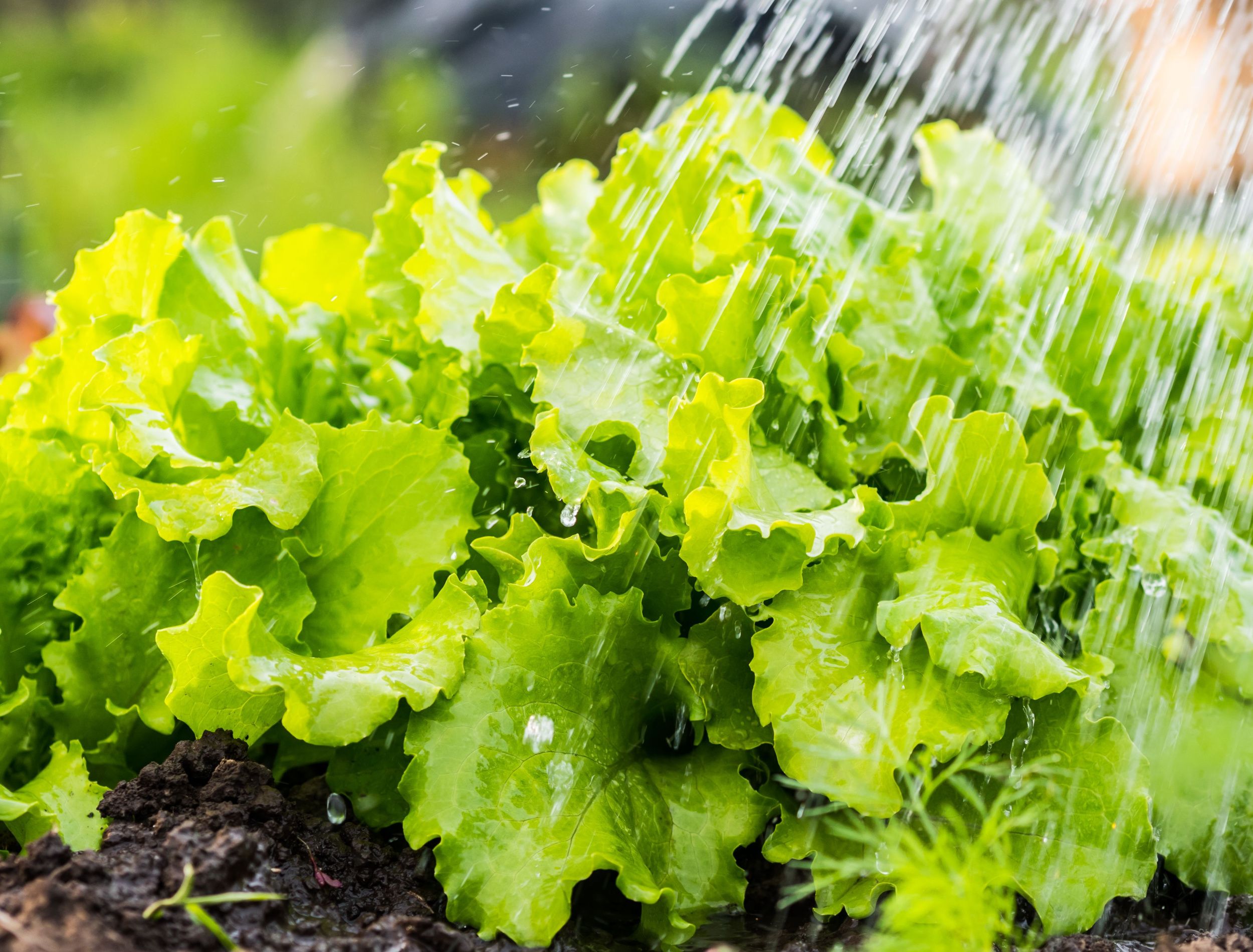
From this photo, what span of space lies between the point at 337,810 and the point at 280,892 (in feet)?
0.87

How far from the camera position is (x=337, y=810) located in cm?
159

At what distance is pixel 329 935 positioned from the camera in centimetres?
130

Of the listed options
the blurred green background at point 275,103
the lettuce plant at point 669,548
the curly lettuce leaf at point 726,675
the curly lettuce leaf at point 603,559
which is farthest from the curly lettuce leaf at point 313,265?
the blurred green background at point 275,103

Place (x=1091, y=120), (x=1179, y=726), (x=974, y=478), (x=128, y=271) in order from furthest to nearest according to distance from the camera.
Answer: (x=1091, y=120)
(x=128, y=271)
(x=1179, y=726)
(x=974, y=478)

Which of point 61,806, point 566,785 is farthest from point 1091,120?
point 61,806

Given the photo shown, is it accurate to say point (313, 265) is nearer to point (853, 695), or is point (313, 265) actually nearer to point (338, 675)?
point (338, 675)

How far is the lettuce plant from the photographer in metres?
1.44

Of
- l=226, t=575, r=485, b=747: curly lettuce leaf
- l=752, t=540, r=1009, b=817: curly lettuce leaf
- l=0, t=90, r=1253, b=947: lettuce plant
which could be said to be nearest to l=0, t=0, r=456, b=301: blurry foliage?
l=0, t=90, r=1253, b=947: lettuce plant

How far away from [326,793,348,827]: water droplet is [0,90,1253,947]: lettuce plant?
0.04m

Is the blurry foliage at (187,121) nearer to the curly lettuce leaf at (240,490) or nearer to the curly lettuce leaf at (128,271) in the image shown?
the curly lettuce leaf at (128,271)

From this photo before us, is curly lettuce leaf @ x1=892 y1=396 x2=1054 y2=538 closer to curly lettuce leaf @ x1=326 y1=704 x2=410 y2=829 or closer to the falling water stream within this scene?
the falling water stream

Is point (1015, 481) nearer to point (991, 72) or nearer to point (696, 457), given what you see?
point (696, 457)

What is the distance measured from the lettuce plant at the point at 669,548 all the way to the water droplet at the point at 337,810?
4 centimetres

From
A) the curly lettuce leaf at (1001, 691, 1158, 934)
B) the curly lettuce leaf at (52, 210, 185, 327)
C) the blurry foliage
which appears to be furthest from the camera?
the blurry foliage
